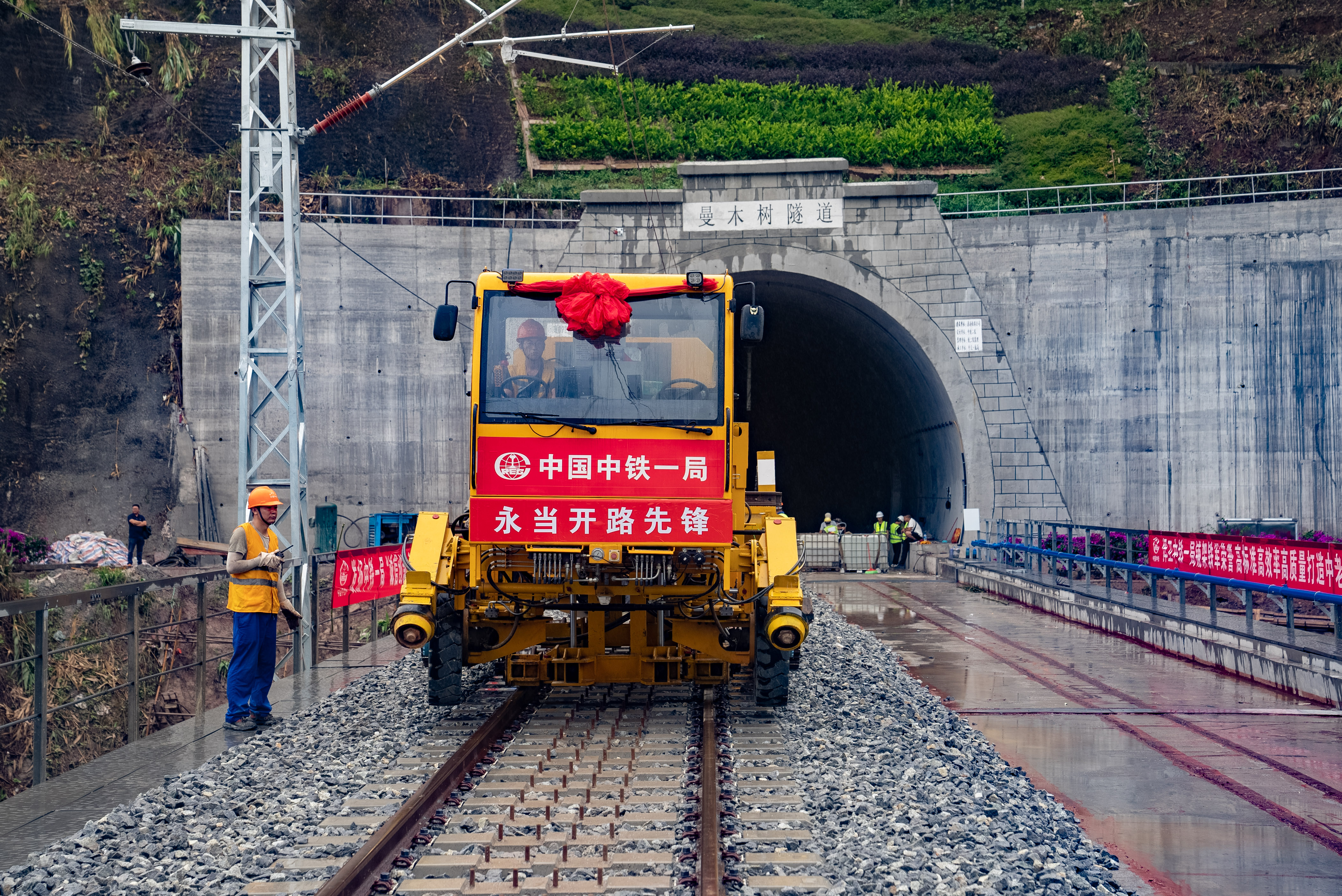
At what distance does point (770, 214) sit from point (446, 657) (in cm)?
1894

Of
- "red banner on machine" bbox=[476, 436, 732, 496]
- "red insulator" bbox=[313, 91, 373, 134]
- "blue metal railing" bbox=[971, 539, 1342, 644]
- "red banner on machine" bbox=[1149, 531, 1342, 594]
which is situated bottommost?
"blue metal railing" bbox=[971, 539, 1342, 644]

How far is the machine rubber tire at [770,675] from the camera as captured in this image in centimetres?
930

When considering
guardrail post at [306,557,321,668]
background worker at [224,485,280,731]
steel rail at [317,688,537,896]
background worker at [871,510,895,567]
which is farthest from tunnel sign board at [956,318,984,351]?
background worker at [224,485,280,731]

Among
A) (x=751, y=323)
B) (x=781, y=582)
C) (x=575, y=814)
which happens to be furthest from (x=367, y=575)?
(x=575, y=814)

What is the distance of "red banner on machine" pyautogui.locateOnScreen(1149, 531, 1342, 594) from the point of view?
10.6 meters

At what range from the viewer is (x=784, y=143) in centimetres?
3388

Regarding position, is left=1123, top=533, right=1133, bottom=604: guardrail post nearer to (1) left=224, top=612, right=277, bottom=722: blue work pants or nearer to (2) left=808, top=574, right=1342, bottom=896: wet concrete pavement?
(2) left=808, top=574, right=1342, bottom=896: wet concrete pavement

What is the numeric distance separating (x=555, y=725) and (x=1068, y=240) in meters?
21.8

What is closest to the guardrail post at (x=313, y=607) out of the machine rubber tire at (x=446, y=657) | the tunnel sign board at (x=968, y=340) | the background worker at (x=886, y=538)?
the machine rubber tire at (x=446, y=657)

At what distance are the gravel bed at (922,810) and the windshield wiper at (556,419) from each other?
8.83ft

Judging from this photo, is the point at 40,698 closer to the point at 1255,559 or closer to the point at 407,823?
the point at 407,823

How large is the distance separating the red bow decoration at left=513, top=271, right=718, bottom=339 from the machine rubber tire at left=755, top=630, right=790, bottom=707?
113 inches

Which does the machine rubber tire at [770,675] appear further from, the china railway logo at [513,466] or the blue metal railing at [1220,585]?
the blue metal railing at [1220,585]

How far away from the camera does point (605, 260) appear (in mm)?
26781
